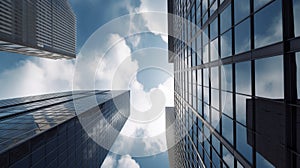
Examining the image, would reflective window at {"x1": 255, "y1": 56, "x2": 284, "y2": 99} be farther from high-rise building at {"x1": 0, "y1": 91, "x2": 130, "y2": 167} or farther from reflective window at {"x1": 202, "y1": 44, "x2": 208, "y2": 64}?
high-rise building at {"x1": 0, "y1": 91, "x2": 130, "y2": 167}

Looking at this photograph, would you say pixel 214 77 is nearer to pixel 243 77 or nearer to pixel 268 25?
pixel 243 77

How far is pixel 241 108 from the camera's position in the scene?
40.7 feet

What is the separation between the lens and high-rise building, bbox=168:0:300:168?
796 cm

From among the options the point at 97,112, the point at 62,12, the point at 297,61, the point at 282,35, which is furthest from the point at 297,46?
the point at 62,12

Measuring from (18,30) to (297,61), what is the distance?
260 feet

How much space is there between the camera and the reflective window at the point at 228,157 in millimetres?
13878

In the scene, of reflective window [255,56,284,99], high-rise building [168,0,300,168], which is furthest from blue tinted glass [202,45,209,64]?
reflective window [255,56,284,99]

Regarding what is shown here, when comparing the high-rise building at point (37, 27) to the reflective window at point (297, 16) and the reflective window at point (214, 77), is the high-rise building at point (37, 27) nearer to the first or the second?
the reflective window at point (214, 77)

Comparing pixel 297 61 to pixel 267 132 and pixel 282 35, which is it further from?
pixel 267 132

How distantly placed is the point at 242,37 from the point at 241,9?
5.73 ft

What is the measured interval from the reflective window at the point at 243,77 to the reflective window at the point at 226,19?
11.6 feet

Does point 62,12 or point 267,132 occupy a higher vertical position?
point 62,12

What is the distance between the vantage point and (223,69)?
15.4 metres

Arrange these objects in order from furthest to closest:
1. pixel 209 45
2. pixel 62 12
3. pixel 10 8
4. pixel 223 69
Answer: pixel 62 12 → pixel 10 8 → pixel 209 45 → pixel 223 69
